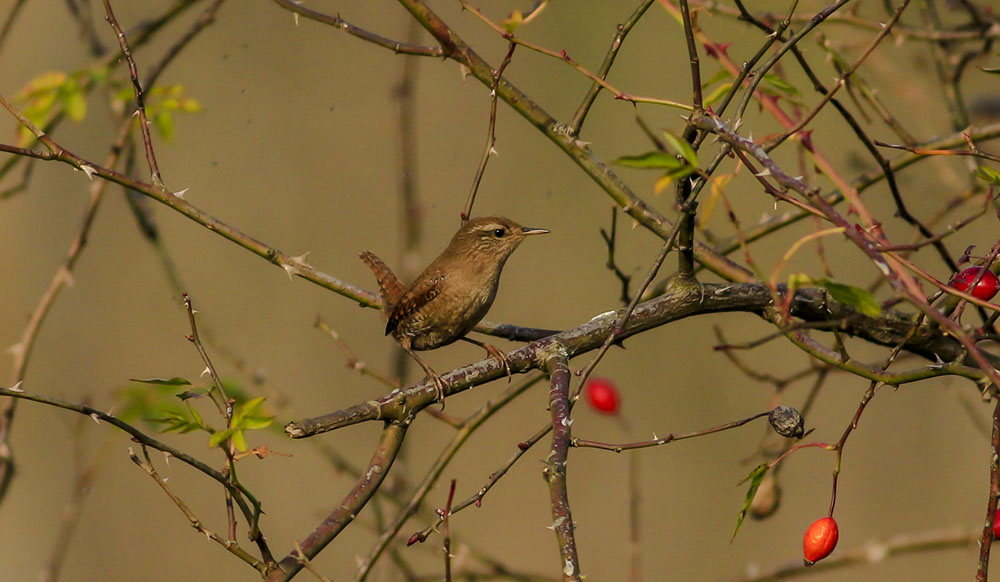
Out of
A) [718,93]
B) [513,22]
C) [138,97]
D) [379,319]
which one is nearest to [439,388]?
[513,22]

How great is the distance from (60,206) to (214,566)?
1.99m

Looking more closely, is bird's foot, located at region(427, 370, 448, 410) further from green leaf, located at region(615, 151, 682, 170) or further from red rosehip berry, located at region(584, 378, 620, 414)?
red rosehip berry, located at region(584, 378, 620, 414)

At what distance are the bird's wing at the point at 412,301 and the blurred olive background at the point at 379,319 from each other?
1821mm

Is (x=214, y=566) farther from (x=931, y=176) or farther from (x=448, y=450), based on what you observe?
(x=931, y=176)

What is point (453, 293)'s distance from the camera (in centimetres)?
272

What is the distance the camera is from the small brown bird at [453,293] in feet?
8.88

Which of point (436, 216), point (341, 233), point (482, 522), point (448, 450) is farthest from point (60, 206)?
point (448, 450)

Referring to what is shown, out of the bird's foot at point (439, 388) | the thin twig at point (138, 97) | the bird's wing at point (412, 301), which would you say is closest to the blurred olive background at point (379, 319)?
the bird's wing at point (412, 301)

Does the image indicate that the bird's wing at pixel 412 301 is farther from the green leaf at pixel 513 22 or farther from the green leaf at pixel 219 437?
the green leaf at pixel 219 437

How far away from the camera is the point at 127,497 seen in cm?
476

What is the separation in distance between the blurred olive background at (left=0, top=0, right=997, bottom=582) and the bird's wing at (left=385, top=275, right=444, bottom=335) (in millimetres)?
1821

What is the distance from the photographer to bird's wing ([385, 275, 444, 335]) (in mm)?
2727

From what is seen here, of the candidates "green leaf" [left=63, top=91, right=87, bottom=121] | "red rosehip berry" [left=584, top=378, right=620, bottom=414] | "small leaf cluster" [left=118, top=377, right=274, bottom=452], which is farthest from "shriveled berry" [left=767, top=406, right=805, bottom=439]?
"green leaf" [left=63, top=91, right=87, bottom=121]

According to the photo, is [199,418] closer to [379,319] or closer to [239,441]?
[239,441]
